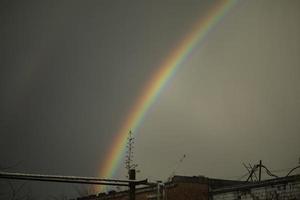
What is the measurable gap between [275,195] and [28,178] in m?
21.1

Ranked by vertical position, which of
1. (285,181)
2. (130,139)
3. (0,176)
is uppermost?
(130,139)

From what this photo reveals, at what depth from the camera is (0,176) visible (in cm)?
736

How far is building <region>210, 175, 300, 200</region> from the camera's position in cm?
2510

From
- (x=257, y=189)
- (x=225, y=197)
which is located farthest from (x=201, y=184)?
(x=257, y=189)

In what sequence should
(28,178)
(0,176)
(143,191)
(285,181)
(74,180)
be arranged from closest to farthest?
(0,176) → (28,178) → (74,180) → (285,181) → (143,191)

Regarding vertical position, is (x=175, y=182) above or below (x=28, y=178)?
above

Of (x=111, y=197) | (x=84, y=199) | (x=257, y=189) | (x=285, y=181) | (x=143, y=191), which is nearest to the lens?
(x=285, y=181)

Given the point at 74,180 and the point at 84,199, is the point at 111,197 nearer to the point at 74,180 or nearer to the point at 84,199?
the point at 84,199

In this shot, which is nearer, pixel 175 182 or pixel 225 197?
pixel 225 197

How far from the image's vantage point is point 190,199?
34.9 meters

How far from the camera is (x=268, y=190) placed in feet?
87.9

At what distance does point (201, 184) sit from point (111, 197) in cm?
1117

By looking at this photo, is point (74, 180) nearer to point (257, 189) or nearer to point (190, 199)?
point (257, 189)

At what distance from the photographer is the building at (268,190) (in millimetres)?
25098
